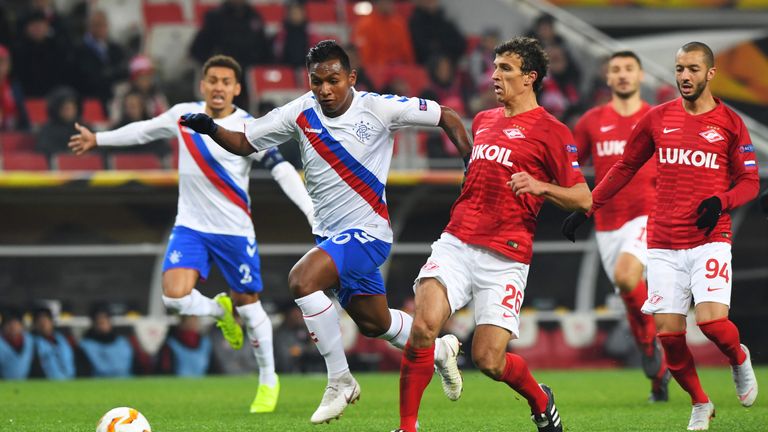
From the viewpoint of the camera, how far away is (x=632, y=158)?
8289 millimetres

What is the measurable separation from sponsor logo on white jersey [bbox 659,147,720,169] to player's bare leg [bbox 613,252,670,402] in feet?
7.90

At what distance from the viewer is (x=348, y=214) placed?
7.71m

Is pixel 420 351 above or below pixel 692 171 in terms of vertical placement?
below

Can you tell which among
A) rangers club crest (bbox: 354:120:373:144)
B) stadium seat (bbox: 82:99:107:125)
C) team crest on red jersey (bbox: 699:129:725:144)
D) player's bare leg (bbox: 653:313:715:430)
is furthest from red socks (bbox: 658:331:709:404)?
stadium seat (bbox: 82:99:107:125)

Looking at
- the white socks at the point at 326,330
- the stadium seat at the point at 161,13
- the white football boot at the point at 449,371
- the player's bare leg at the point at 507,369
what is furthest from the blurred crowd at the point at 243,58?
the player's bare leg at the point at 507,369

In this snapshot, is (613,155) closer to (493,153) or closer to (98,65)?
(493,153)

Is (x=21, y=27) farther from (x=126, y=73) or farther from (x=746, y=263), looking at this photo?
(x=746, y=263)

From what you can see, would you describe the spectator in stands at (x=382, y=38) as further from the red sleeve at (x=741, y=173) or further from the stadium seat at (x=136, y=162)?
the red sleeve at (x=741, y=173)

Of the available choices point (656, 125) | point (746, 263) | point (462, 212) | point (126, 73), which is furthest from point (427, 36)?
point (462, 212)

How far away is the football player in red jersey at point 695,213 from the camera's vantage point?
7.91 metres

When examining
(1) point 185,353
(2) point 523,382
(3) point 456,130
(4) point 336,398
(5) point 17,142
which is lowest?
(1) point 185,353

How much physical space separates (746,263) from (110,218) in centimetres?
867

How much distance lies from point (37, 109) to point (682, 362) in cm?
1151

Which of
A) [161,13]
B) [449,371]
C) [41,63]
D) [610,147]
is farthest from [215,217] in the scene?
[161,13]
